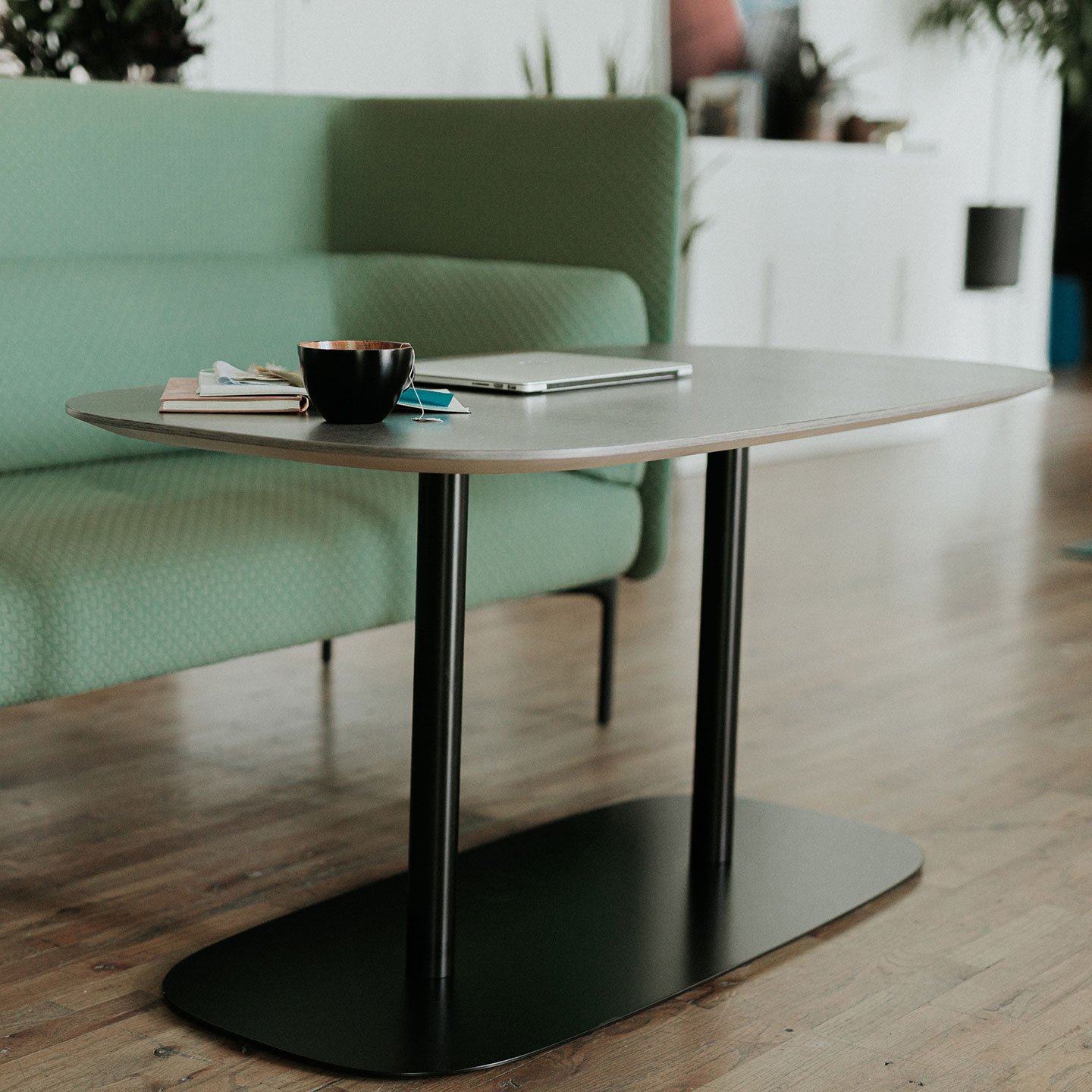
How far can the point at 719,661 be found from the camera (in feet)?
6.16

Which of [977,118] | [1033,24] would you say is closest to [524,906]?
[1033,24]

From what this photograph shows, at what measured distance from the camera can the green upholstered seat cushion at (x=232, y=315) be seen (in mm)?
2119

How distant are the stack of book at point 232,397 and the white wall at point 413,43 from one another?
7.80 feet

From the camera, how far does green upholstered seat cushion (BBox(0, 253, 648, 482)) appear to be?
2.12m

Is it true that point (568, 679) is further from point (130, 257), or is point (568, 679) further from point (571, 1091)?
point (571, 1091)

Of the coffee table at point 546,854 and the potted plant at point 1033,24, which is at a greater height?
the potted plant at point 1033,24

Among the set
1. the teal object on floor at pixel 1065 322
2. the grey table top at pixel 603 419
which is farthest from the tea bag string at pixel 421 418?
the teal object on floor at pixel 1065 322

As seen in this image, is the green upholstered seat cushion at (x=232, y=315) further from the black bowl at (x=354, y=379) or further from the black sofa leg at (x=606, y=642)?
→ the black bowl at (x=354, y=379)

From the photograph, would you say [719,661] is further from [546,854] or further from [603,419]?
[603,419]

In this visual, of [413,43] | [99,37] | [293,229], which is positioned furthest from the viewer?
[413,43]

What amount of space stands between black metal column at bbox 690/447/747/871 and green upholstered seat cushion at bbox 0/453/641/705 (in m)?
0.28

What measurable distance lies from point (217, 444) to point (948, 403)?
27.4 inches

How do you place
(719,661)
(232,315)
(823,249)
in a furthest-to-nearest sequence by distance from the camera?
(823,249) < (232,315) < (719,661)

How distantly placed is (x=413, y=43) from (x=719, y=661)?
124 inches
